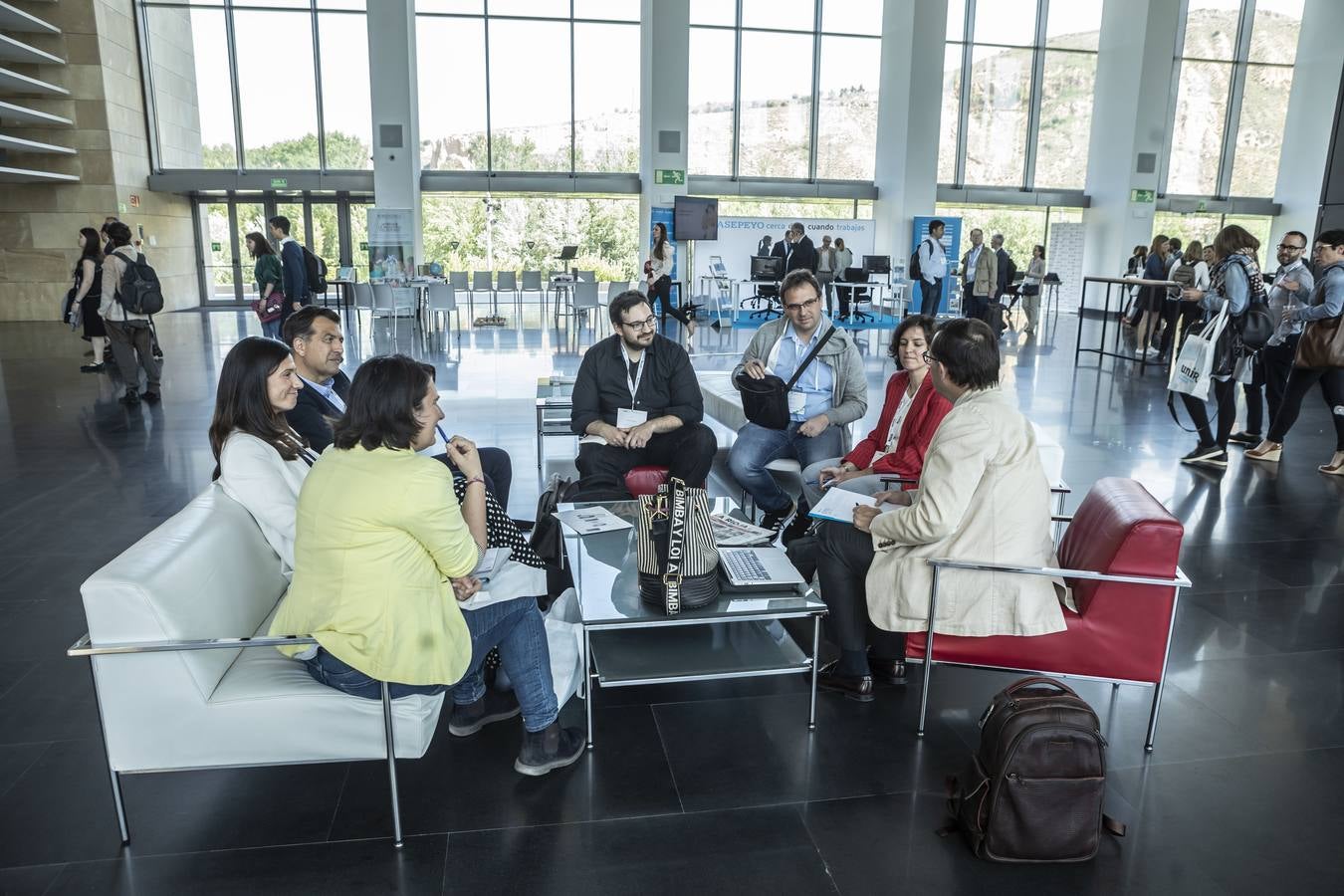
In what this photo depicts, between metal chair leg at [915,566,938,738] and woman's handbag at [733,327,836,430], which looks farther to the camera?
woman's handbag at [733,327,836,430]

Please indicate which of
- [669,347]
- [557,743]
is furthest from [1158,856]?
[669,347]

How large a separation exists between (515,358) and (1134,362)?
7.54 meters

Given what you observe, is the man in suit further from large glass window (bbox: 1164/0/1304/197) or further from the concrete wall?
large glass window (bbox: 1164/0/1304/197)

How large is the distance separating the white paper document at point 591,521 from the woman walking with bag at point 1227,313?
4.56 m

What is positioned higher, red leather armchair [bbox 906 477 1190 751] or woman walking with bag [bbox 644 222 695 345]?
woman walking with bag [bbox 644 222 695 345]

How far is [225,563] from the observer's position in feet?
7.63

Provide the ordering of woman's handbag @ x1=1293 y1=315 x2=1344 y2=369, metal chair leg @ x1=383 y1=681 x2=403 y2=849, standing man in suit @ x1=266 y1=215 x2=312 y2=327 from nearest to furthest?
metal chair leg @ x1=383 y1=681 x2=403 y2=849 < woman's handbag @ x1=1293 y1=315 x2=1344 y2=369 < standing man in suit @ x1=266 y1=215 x2=312 y2=327

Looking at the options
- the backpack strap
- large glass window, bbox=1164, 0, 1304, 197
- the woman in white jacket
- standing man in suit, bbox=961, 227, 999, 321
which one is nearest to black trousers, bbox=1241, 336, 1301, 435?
the backpack strap

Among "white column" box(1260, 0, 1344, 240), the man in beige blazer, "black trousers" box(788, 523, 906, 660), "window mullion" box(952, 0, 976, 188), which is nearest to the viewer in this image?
the man in beige blazer

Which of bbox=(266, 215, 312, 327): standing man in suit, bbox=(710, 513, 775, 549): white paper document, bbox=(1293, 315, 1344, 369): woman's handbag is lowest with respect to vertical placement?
bbox=(710, 513, 775, 549): white paper document

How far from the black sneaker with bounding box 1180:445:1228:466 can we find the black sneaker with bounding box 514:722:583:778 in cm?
522

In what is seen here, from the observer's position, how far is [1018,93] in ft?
60.3

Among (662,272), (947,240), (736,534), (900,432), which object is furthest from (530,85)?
(736,534)

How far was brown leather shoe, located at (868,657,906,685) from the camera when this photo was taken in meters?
3.02
